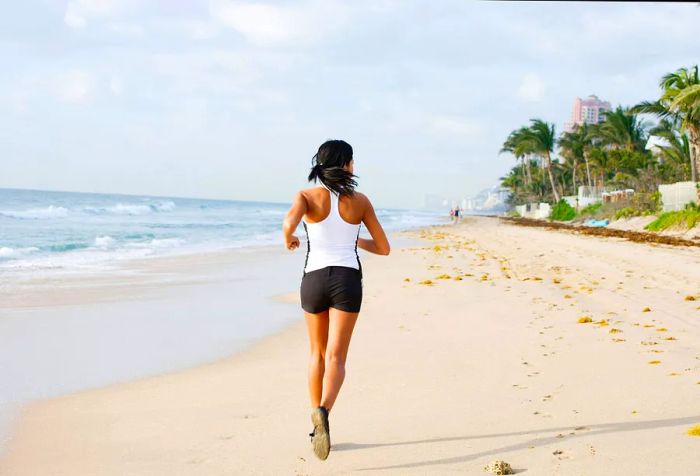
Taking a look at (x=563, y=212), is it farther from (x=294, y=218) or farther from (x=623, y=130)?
(x=294, y=218)

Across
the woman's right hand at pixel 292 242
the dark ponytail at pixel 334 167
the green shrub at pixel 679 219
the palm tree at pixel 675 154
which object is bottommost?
the green shrub at pixel 679 219

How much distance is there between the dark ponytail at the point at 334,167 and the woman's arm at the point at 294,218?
0.16 meters

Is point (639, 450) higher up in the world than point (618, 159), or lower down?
lower down

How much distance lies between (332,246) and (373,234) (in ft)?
0.93

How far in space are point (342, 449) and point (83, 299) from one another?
705 cm

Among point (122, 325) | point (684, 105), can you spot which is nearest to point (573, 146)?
point (684, 105)

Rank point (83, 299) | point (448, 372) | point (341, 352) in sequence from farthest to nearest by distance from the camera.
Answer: point (83, 299) < point (448, 372) < point (341, 352)

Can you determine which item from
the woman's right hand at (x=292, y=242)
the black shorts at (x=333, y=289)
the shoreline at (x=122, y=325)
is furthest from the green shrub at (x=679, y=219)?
the woman's right hand at (x=292, y=242)

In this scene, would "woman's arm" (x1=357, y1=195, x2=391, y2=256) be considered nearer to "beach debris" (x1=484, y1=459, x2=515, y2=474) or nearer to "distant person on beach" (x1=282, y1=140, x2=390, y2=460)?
"distant person on beach" (x1=282, y1=140, x2=390, y2=460)

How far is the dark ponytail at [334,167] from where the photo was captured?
3443mm

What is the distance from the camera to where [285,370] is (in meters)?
5.38

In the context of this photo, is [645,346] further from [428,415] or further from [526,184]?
[526,184]

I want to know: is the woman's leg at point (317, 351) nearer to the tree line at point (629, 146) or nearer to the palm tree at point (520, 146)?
the tree line at point (629, 146)

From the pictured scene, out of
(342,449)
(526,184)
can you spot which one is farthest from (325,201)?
(526,184)
